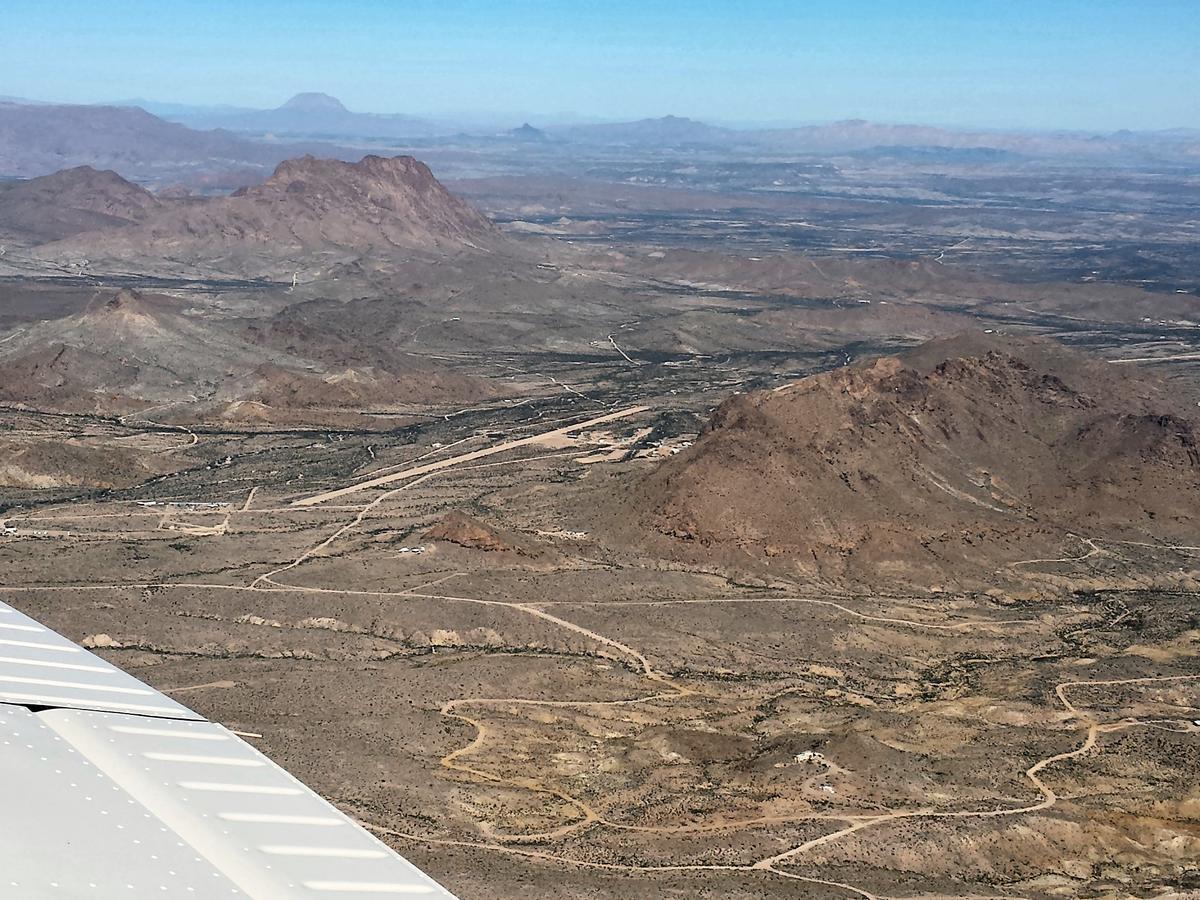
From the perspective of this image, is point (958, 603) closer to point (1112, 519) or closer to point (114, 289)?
point (1112, 519)

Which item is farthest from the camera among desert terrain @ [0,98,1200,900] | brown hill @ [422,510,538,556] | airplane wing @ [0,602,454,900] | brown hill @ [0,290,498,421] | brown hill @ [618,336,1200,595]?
brown hill @ [0,290,498,421]

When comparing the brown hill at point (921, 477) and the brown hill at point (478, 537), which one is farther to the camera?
the brown hill at point (921, 477)

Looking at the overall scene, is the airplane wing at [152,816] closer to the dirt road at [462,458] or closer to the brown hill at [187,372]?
the dirt road at [462,458]

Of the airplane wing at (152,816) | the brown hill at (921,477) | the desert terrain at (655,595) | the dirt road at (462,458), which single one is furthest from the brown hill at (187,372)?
the airplane wing at (152,816)

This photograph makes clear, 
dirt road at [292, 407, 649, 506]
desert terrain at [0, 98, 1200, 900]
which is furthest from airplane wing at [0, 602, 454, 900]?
dirt road at [292, 407, 649, 506]

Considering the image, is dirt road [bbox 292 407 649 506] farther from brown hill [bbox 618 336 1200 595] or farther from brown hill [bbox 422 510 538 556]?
brown hill [bbox 618 336 1200 595]

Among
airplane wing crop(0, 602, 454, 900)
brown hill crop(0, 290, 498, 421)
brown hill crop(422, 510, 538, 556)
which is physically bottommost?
brown hill crop(422, 510, 538, 556)

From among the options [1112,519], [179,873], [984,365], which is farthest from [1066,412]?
[179,873]
